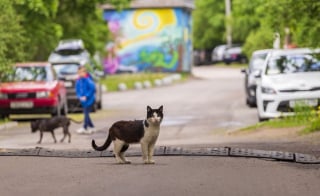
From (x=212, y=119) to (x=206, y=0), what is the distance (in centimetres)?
5352

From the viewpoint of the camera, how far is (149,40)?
6412 cm

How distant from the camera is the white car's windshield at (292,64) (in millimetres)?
22453

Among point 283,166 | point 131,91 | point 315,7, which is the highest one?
point 315,7

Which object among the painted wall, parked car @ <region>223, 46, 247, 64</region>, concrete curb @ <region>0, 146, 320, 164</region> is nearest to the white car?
concrete curb @ <region>0, 146, 320, 164</region>

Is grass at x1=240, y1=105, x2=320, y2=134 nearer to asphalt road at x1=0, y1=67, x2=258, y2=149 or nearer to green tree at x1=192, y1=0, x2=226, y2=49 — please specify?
asphalt road at x1=0, y1=67, x2=258, y2=149

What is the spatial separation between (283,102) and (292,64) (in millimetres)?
1434

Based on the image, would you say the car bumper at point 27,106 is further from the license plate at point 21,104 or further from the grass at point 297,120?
the grass at point 297,120

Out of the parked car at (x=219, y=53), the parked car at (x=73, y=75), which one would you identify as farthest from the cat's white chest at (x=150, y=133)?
the parked car at (x=219, y=53)

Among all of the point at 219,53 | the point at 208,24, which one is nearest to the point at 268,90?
the point at 219,53

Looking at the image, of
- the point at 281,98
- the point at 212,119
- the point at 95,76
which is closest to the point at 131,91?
the point at 95,76

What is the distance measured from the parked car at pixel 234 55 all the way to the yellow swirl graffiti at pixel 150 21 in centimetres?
854

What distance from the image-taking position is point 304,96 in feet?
69.8

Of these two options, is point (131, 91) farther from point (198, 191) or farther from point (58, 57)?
point (198, 191)

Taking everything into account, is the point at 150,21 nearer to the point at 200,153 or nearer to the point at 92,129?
the point at 92,129
